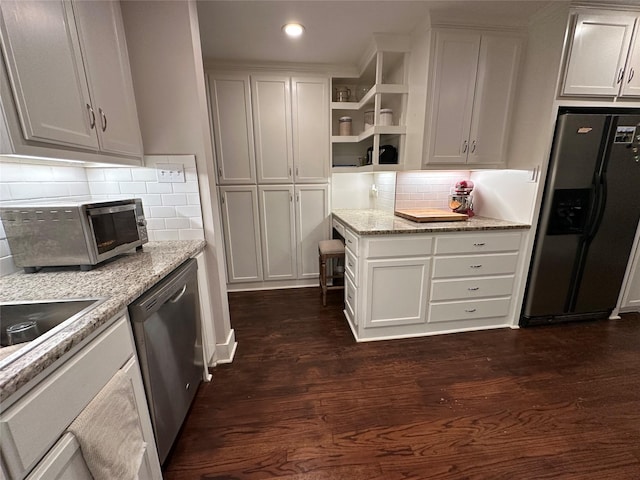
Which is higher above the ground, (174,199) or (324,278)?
(174,199)

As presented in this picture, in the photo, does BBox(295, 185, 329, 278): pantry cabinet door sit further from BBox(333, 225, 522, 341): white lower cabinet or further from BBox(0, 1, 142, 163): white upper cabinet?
BBox(0, 1, 142, 163): white upper cabinet

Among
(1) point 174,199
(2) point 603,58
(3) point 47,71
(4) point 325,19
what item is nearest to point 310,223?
(1) point 174,199

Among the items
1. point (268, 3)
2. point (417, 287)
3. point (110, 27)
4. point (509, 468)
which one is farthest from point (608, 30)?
point (110, 27)

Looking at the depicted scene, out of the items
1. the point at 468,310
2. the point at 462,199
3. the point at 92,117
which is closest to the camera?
the point at 92,117

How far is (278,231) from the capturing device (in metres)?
2.93

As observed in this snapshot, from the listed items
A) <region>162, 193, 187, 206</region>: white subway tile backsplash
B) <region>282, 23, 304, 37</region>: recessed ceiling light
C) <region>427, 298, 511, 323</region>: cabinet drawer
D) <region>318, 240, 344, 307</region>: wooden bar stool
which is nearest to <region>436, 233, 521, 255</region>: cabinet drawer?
<region>427, 298, 511, 323</region>: cabinet drawer

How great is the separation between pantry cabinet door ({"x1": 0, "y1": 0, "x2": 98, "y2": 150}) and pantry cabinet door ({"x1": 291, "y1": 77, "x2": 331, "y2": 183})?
6.09 ft

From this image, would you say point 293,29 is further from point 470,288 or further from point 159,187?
point 470,288

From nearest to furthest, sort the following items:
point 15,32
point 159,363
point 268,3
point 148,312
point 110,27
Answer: point 15,32
point 148,312
point 159,363
point 110,27
point 268,3

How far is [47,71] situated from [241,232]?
201 centimetres

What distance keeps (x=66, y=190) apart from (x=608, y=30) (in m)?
3.62

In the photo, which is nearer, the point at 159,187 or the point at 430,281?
the point at 159,187

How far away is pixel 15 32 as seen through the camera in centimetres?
81

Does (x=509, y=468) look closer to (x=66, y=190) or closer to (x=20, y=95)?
(x=20, y=95)
